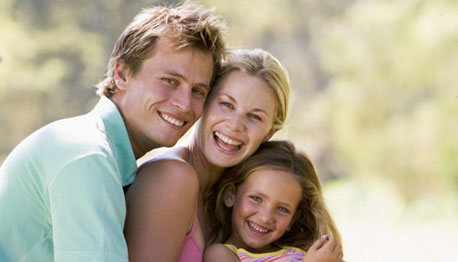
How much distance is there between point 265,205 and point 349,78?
45.6 feet

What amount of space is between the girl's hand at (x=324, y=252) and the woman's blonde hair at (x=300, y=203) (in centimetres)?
30

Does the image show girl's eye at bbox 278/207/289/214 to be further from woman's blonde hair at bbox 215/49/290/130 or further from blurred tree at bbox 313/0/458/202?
blurred tree at bbox 313/0/458/202

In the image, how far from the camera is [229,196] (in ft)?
9.72

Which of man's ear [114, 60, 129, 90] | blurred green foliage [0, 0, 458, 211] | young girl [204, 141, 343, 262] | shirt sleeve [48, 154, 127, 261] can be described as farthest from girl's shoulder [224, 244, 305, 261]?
blurred green foliage [0, 0, 458, 211]

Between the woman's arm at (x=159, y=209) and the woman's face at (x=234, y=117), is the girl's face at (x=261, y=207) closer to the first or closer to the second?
the woman's face at (x=234, y=117)

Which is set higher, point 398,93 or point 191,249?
point 398,93

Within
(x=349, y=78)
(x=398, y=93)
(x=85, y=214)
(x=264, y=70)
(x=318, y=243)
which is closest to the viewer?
(x=85, y=214)

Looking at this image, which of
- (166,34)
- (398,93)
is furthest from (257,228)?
(398,93)

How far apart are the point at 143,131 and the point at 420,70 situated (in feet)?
43.1

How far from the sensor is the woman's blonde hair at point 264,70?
9.28ft

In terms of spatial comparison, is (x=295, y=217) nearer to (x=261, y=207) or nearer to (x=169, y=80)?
(x=261, y=207)

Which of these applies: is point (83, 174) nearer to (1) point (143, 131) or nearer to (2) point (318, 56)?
(1) point (143, 131)

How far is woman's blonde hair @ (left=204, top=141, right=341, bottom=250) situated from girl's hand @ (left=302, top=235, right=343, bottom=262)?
298 mm

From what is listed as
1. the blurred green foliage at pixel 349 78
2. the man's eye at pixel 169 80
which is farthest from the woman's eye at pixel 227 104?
the blurred green foliage at pixel 349 78
